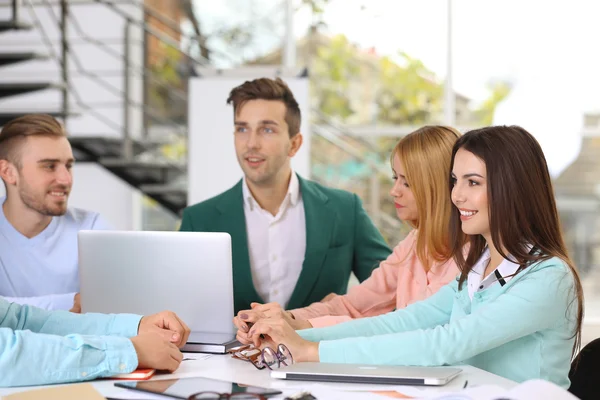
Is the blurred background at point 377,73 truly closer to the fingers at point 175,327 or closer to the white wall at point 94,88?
the white wall at point 94,88

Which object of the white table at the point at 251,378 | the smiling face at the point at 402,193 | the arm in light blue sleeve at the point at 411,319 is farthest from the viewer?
the smiling face at the point at 402,193

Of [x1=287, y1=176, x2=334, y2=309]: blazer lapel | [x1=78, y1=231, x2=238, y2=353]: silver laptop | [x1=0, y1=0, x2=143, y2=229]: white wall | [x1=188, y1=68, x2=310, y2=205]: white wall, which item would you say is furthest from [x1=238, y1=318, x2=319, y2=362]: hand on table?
[x1=0, y1=0, x2=143, y2=229]: white wall

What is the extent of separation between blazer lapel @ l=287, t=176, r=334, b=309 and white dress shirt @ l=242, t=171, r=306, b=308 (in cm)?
6

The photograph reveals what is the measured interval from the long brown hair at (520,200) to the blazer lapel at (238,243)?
119cm

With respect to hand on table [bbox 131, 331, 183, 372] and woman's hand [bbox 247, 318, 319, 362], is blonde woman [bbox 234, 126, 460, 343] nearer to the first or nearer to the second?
woman's hand [bbox 247, 318, 319, 362]

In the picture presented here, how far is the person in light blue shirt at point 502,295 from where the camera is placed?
6.19 feet

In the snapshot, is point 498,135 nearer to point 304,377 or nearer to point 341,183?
point 304,377

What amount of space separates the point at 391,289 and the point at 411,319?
21.2 inches

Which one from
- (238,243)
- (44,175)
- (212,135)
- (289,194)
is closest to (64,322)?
(238,243)

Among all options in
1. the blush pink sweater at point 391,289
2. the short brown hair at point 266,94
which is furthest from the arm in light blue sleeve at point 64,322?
the short brown hair at point 266,94

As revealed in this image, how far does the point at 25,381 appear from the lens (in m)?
1.74

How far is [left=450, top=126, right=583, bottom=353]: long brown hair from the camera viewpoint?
1972 mm

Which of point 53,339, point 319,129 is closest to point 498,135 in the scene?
point 53,339

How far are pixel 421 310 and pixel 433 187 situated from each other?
0.44 m
